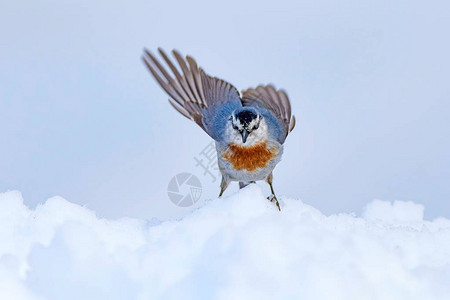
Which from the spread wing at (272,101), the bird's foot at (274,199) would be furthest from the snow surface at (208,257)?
the spread wing at (272,101)

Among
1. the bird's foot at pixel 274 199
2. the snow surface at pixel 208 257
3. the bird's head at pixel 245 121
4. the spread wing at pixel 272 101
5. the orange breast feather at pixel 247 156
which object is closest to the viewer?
the snow surface at pixel 208 257

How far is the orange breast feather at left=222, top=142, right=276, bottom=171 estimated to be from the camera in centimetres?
564

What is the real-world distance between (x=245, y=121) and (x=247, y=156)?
0.96 feet

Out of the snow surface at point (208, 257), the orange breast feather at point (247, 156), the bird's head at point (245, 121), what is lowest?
the snow surface at point (208, 257)

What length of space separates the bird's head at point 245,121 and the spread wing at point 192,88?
1.94 feet

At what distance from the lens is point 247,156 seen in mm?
5637

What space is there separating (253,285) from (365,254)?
80 centimetres

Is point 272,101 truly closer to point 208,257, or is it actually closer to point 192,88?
point 192,88

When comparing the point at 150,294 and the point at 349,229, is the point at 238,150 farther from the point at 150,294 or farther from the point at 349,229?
the point at 150,294

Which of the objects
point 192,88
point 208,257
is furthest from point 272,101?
point 208,257

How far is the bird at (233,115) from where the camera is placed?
564cm

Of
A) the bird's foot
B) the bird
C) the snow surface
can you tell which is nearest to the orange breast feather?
the bird

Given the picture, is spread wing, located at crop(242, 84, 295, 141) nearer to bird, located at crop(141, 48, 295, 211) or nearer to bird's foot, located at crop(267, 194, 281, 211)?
bird, located at crop(141, 48, 295, 211)

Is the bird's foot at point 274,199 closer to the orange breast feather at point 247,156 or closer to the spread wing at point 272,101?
the orange breast feather at point 247,156
